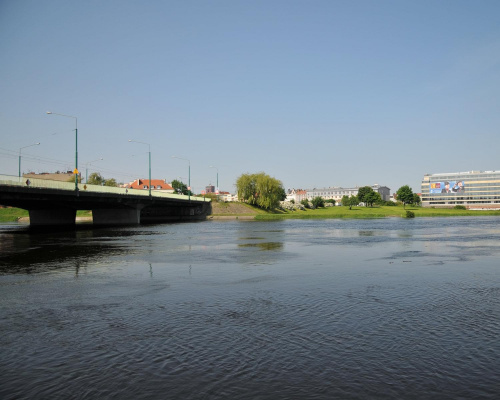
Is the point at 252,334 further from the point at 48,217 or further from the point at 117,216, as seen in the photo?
the point at 117,216

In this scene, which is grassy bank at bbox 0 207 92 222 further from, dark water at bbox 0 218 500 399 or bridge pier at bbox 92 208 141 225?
dark water at bbox 0 218 500 399

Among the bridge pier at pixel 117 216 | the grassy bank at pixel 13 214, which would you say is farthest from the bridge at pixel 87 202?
the grassy bank at pixel 13 214

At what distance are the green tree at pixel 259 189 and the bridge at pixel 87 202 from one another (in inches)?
496

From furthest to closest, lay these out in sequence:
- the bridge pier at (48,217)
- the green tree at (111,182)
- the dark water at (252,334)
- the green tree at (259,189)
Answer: the green tree at (111,182)
the green tree at (259,189)
the bridge pier at (48,217)
the dark water at (252,334)

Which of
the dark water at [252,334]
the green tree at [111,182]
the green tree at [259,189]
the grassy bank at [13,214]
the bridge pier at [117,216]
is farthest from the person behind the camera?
the green tree at [111,182]

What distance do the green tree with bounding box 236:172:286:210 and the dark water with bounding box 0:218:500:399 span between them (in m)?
120

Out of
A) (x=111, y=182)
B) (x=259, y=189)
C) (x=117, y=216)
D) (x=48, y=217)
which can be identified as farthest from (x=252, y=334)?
(x=111, y=182)

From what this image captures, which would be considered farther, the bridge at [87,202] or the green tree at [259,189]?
the green tree at [259,189]

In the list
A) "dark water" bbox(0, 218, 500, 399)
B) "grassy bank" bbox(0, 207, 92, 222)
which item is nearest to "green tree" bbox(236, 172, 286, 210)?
"grassy bank" bbox(0, 207, 92, 222)

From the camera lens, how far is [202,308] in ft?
50.2

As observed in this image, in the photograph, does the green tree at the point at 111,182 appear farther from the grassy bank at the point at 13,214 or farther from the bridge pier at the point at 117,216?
the bridge pier at the point at 117,216

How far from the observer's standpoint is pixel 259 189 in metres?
145

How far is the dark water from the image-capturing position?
8867 millimetres

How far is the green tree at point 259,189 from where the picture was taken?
14425cm
